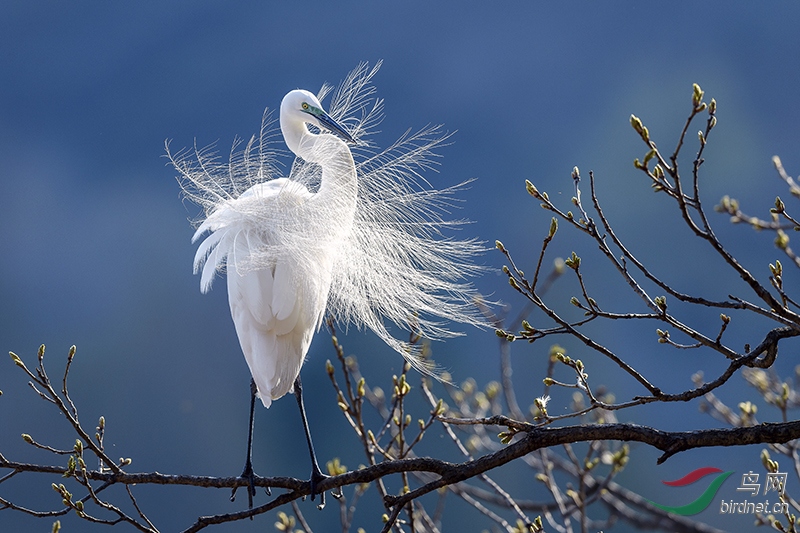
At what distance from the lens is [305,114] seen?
260cm

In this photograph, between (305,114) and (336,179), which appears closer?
(336,179)

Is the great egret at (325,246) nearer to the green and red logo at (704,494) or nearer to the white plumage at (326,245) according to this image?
the white plumage at (326,245)

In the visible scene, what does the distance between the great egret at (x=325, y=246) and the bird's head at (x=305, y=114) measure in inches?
3.5

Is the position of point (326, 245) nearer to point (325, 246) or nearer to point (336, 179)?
point (325, 246)

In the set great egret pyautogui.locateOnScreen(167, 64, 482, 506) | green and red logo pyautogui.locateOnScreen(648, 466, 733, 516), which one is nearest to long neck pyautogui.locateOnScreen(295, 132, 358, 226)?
great egret pyautogui.locateOnScreen(167, 64, 482, 506)

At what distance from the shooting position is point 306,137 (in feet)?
8.49

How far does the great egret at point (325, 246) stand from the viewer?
2.27m

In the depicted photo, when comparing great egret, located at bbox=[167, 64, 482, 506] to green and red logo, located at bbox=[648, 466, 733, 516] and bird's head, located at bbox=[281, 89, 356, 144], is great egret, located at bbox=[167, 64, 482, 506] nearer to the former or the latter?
bird's head, located at bbox=[281, 89, 356, 144]

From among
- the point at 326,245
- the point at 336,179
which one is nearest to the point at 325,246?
the point at 326,245

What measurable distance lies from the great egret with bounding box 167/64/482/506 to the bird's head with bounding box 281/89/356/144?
88 mm

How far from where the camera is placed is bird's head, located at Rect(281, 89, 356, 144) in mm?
2570

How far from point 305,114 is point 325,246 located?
0.56 meters

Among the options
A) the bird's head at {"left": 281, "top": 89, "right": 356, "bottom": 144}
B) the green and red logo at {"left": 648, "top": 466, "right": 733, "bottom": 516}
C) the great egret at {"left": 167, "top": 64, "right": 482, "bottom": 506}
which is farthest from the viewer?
the green and red logo at {"left": 648, "top": 466, "right": 733, "bottom": 516}

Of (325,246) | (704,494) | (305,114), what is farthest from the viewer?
(704,494)
